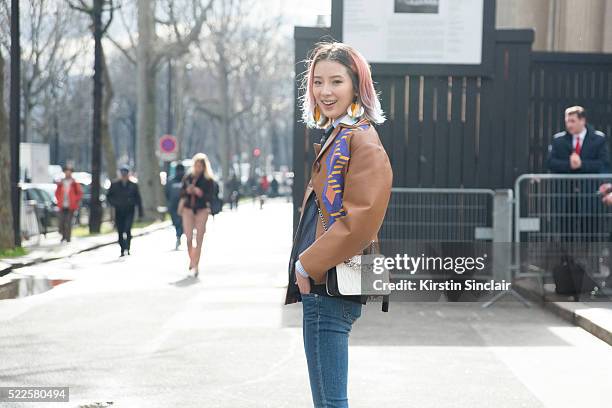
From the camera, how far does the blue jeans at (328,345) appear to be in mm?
3873

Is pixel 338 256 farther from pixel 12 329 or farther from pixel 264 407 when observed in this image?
pixel 12 329

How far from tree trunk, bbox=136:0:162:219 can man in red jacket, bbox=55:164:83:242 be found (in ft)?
44.7

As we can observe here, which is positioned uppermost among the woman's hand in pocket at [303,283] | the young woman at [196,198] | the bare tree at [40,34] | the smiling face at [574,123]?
the bare tree at [40,34]

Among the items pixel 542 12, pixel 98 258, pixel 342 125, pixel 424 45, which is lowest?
pixel 98 258

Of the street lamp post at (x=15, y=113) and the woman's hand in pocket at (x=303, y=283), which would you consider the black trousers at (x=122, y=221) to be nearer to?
the street lamp post at (x=15, y=113)

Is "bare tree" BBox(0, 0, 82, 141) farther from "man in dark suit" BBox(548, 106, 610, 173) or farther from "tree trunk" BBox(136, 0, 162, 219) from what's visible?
"man in dark suit" BBox(548, 106, 610, 173)

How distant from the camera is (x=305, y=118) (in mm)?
4305

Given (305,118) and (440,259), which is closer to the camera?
(305,118)

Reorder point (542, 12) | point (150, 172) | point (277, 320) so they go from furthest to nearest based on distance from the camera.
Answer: point (150, 172) < point (542, 12) < point (277, 320)

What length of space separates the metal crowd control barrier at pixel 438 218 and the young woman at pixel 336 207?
26.3 ft

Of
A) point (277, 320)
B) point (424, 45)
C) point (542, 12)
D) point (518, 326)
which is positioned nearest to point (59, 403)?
point (277, 320)

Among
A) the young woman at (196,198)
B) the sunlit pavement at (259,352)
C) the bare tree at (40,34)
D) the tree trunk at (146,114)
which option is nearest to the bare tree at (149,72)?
the tree trunk at (146,114)

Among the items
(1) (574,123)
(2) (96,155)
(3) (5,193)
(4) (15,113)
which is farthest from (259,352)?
(2) (96,155)

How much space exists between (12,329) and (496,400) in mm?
4837
